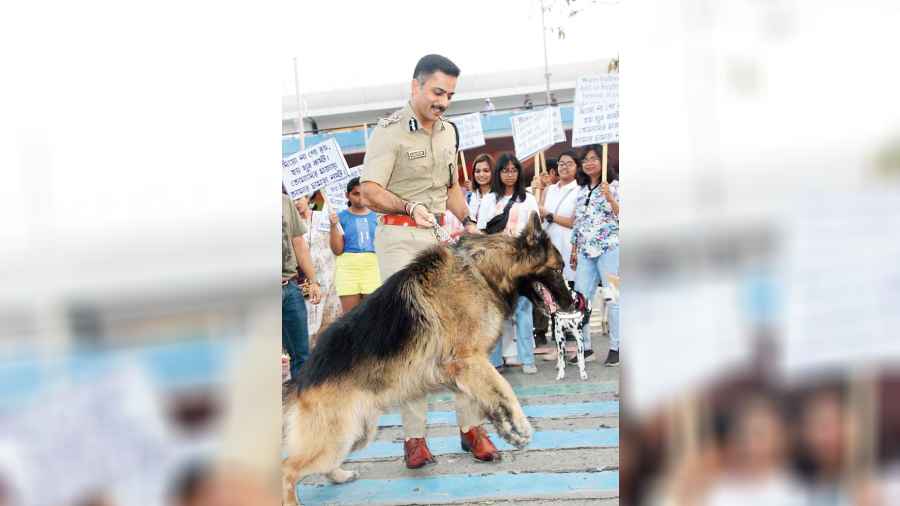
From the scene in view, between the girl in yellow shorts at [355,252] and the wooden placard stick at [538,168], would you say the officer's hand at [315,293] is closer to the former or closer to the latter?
the girl in yellow shorts at [355,252]

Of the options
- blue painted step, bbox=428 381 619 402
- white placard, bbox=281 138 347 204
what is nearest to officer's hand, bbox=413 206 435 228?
white placard, bbox=281 138 347 204

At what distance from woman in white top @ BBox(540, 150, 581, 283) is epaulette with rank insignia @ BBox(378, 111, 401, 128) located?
0.53m

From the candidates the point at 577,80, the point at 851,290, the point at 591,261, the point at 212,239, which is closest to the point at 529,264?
the point at 591,261

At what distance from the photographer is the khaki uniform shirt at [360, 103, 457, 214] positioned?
1.91 meters

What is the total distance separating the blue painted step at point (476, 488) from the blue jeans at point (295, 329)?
1.48ft

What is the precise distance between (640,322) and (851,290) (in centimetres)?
44

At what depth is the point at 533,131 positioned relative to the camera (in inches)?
73.9

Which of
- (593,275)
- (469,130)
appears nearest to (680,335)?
(593,275)

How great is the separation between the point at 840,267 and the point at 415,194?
1.18m

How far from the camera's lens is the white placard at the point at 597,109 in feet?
5.60

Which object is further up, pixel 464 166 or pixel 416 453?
pixel 464 166

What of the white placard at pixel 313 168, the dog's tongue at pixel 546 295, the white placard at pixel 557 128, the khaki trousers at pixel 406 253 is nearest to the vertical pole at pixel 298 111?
the white placard at pixel 313 168

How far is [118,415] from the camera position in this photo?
124 centimetres

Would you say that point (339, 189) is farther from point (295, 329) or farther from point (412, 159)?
point (295, 329)
